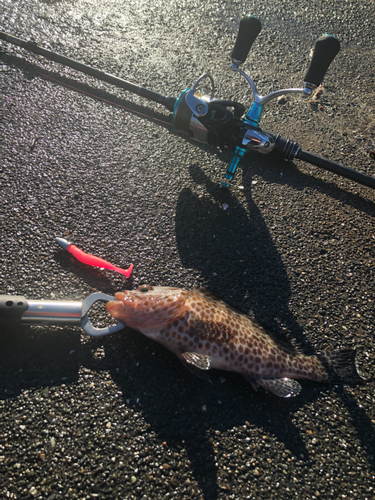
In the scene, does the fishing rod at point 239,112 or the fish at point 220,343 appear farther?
the fishing rod at point 239,112

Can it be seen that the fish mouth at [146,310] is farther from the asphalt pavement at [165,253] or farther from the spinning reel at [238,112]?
the spinning reel at [238,112]

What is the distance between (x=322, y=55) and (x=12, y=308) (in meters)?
3.85

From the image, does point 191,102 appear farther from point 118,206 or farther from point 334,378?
point 334,378

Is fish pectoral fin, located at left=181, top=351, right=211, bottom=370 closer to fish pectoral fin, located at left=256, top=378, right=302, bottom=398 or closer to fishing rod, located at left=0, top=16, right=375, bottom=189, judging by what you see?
fish pectoral fin, located at left=256, top=378, right=302, bottom=398

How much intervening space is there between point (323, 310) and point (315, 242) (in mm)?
897

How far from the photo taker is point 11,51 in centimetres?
473

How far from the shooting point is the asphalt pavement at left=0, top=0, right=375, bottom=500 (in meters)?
2.37

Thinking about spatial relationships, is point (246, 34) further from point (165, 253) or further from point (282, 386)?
point (282, 386)

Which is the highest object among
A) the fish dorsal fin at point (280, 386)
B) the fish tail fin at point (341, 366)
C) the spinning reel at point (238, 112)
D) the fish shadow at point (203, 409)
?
the spinning reel at point (238, 112)

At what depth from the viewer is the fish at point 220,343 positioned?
8.63 feet

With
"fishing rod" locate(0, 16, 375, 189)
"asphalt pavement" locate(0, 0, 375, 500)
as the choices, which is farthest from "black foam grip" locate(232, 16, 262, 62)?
"asphalt pavement" locate(0, 0, 375, 500)

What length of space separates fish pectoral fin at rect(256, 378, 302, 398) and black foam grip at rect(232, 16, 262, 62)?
3483 millimetres

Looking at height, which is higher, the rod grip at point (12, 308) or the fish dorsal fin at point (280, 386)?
the fish dorsal fin at point (280, 386)

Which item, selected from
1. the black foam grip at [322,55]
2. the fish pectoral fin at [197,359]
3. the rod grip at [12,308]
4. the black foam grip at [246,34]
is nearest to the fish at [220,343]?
the fish pectoral fin at [197,359]
